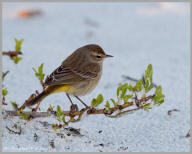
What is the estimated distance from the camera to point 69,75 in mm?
4691

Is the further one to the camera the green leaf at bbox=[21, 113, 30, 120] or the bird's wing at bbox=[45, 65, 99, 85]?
the bird's wing at bbox=[45, 65, 99, 85]

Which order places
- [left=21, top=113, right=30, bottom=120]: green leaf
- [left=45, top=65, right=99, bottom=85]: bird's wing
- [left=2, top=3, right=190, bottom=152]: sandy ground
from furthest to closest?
[left=45, top=65, right=99, bottom=85]: bird's wing, [left=2, top=3, right=190, bottom=152]: sandy ground, [left=21, top=113, right=30, bottom=120]: green leaf

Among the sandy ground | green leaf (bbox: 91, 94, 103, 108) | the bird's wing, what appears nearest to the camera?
green leaf (bbox: 91, 94, 103, 108)

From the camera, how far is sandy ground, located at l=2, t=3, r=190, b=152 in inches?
155

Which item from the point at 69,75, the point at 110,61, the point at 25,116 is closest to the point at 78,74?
the point at 69,75

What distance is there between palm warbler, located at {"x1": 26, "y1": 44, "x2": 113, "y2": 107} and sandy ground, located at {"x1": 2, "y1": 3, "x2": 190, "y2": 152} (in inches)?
11.7

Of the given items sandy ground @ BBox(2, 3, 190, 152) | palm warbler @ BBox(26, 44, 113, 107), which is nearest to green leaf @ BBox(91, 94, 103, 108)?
sandy ground @ BBox(2, 3, 190, 152)

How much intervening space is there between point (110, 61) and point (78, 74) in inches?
64.6

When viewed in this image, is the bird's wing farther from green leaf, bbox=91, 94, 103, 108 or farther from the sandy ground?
green leaf, bbox=91, 94, 103, 108

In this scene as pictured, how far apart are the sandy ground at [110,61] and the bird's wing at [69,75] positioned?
36 cm

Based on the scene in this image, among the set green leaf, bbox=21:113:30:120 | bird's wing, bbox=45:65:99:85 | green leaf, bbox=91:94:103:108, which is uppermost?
bird's wing, bbox=45:65:99:85

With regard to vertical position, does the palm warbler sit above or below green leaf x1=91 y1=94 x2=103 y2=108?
above

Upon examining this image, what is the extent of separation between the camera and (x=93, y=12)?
8.78 meters

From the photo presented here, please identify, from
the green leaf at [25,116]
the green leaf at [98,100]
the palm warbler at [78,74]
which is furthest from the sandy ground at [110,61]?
the green leaf at [98,100]
